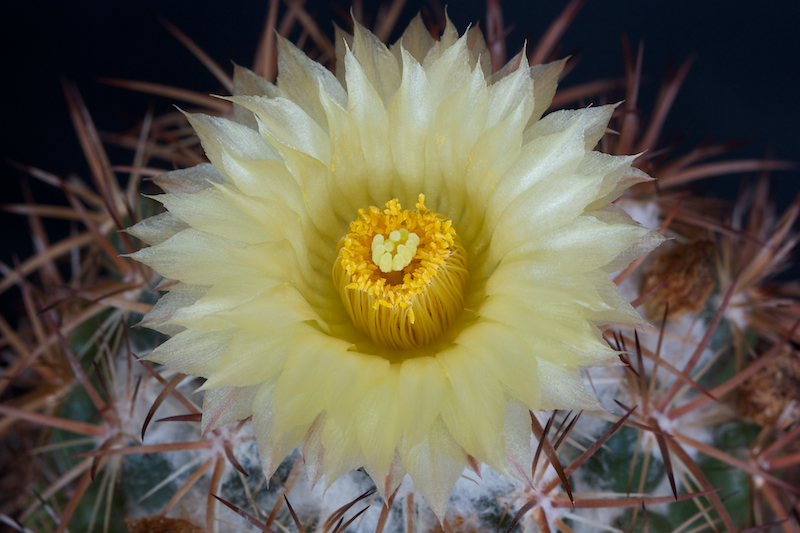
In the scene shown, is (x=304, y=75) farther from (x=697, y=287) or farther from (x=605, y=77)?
(x=605, y=77)

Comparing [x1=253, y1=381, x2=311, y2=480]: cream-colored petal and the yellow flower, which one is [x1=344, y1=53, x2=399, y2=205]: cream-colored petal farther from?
[x1=253, y1=381, x2=311, y2=480]: cream-colored petal

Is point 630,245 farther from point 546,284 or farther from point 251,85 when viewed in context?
point 251,85

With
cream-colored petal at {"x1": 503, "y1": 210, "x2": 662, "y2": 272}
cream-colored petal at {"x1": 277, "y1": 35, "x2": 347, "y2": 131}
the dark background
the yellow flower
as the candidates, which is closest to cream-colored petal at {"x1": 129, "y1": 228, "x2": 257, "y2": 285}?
the yellow flower

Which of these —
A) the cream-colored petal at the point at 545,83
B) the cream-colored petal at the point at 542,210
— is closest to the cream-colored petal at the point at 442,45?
the cream-colored petal at the point at 545,83

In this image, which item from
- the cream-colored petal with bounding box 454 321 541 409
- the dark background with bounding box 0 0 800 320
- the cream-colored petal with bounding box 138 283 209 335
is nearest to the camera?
the cream-colored petal with bounding box 454 321 541 409

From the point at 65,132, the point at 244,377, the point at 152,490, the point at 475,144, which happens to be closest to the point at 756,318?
the point at 475,144

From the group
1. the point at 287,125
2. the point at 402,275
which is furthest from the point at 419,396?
the point at 287,125
